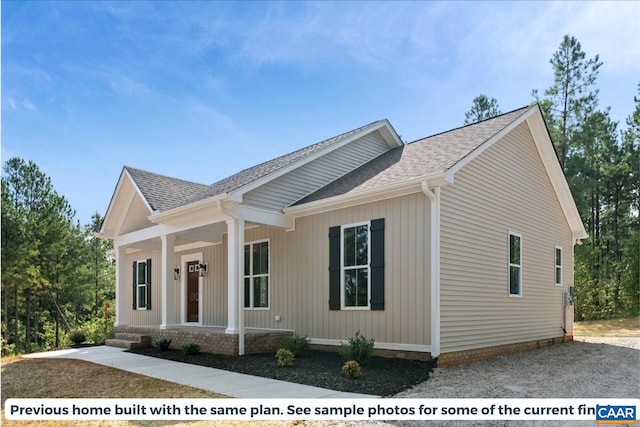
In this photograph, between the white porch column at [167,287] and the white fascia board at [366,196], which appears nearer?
the white fascia board at [366,196]

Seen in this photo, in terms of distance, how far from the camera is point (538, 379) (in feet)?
25.6

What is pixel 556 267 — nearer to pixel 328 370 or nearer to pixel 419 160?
pixel 419 160

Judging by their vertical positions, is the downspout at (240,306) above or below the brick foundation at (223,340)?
above

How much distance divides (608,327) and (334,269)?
47.4 feet

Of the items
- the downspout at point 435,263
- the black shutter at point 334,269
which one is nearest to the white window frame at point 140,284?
the black shutter at point 334,269

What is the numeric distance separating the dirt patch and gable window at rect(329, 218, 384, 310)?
44.6 inches

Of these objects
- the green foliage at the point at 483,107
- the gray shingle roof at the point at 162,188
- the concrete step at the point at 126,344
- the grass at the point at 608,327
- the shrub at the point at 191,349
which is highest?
the green foliage at the point at 483,107

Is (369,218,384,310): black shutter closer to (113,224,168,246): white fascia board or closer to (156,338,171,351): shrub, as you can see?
(156,338,171,351): shrub

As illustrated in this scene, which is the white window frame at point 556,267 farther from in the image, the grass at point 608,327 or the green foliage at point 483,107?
the green foliage at point 483,107

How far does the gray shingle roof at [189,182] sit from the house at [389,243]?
10 cm

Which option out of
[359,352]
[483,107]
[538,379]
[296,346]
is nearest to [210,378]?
[296,346]

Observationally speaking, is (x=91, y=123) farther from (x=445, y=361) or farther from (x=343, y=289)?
(x=445, y=361)

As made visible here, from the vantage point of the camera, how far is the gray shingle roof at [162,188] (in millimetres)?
13383

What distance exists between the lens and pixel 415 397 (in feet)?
21.1
